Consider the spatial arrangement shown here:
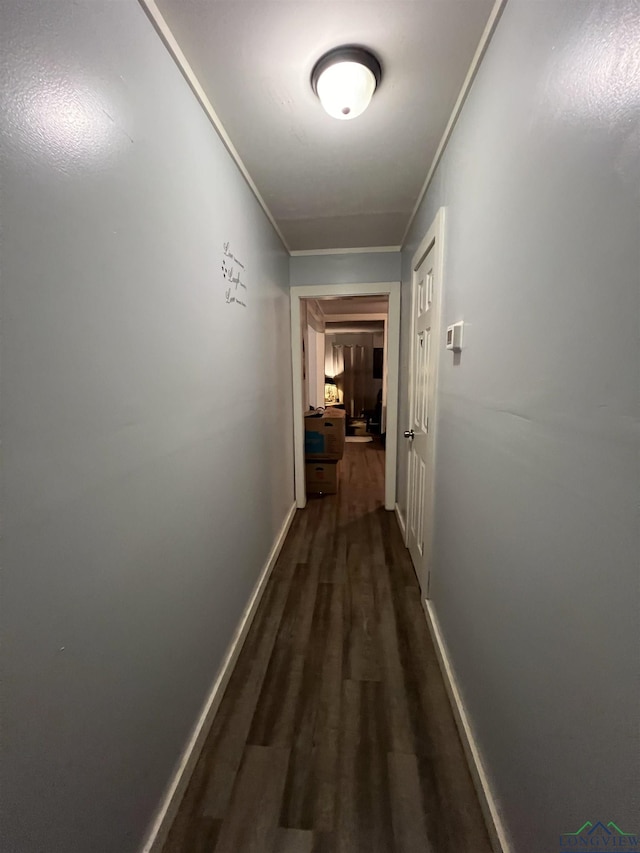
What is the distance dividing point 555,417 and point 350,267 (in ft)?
→ 8.42

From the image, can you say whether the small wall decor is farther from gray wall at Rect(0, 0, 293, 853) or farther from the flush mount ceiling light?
the flush mount ceiling light

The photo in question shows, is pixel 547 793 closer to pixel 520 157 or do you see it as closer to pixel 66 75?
pixel 520 157

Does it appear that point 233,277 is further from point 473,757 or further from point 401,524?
point 401,524

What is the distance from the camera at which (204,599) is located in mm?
1256

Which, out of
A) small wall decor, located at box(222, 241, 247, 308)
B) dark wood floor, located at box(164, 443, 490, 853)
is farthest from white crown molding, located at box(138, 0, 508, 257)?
dark wood floor, located at box(164, 443, 490, 853)

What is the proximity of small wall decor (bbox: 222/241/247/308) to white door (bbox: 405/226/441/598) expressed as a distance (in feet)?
3.18

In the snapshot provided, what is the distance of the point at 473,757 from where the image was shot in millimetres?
1098

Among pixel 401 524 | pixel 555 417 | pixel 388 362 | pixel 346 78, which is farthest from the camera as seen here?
pixel 388 362

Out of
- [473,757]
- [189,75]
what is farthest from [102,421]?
[473,757]

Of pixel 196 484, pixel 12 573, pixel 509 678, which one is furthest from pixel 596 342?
pixel 196 484

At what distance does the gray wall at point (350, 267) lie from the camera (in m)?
2.83

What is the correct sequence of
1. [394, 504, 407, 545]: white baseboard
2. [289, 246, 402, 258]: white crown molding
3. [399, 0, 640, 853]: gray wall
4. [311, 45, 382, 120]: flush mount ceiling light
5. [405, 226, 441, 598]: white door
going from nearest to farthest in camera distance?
[399, 0, 640, 853]: gray wall, [311, 45, 382, 120]: flush mount ceiling light, [405, 226, 441, 598]: white door, [394, 504, 407, 545]: white baseboard, [289, 246, 402, 258]: white crown molding

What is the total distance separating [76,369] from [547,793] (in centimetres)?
134

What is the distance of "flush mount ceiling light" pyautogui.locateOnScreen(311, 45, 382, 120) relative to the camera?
1.05 meters
